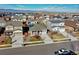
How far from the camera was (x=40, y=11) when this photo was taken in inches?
49.5

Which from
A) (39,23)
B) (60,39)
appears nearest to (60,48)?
(60,39)

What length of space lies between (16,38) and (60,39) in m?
0.38

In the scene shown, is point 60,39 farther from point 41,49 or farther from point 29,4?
point 29,4

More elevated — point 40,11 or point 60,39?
point 40,11

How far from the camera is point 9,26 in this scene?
1.25 m

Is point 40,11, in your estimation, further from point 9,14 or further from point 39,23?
point 9,14

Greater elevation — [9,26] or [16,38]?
[9,26]

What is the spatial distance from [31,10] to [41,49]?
1.13ft

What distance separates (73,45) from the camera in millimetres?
1244

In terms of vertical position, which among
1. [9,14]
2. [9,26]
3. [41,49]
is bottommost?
[41,49]

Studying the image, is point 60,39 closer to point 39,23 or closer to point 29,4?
point 39,23
